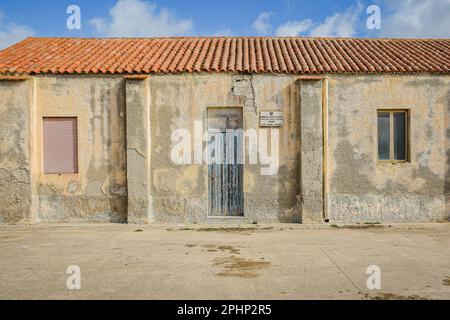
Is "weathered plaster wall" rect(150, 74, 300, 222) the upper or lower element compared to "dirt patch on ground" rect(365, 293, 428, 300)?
upper

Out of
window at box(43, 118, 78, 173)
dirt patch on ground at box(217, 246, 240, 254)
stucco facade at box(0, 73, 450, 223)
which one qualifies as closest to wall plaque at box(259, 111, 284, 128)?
stucco facade at box(0, 73, 450, 223)

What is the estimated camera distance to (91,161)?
387 inches

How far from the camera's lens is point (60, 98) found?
388 inches

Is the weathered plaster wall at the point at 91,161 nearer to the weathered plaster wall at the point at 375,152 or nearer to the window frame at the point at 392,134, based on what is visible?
the weathered plaster wall at the point at 375,152

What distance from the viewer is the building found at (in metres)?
9.66

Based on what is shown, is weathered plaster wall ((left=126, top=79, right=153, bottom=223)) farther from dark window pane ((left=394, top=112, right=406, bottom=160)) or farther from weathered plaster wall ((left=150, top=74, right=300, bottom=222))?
dark window pane ((left=394, top=112, right=406, bottom=160))

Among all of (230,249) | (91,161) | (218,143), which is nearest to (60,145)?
(91,161)

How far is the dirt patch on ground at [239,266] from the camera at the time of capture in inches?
218

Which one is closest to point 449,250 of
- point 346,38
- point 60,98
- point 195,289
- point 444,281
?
point 444,281

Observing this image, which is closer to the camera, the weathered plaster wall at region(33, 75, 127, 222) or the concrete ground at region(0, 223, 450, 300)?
the concrete ground at region(0, 223, 450, 300)

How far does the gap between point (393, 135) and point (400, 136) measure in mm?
A: 197

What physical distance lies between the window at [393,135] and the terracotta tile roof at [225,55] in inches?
44.3

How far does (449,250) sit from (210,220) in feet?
17.0
